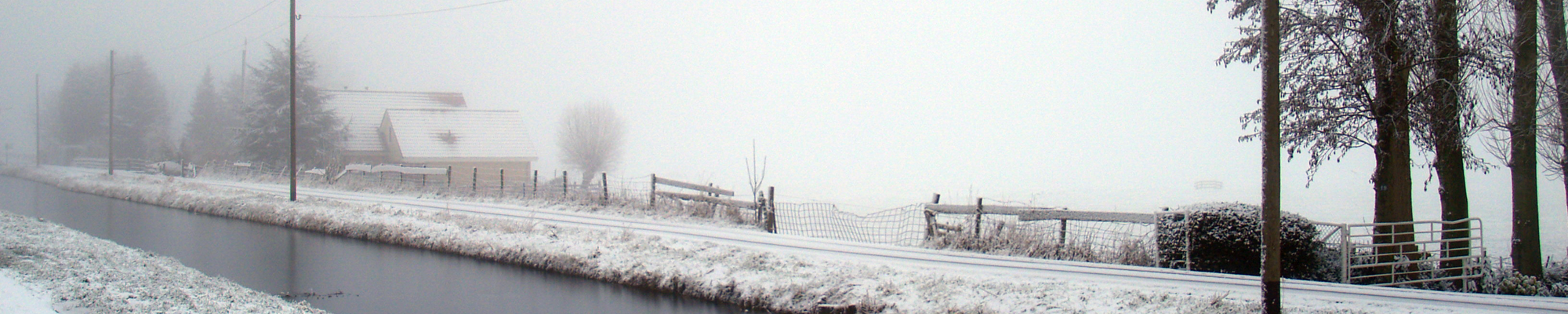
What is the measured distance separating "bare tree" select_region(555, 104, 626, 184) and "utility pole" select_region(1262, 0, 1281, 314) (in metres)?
44.3

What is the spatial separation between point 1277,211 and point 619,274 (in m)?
7.03

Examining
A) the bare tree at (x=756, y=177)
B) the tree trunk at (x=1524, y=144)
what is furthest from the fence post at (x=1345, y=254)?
the bare tree at (x=756, y=177)

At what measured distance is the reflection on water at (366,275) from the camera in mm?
8836

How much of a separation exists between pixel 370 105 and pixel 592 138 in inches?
477

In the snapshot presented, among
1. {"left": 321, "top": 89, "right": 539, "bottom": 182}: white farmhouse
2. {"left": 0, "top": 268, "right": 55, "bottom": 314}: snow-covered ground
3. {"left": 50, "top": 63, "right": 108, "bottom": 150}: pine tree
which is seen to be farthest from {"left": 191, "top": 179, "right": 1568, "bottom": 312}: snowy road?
{"left": 50, "top": 63, "right": 108, "bottom": 150}: pine tree

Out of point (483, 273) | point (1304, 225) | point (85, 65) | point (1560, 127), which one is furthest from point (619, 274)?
point (85, 65)

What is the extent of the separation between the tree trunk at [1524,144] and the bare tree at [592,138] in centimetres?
4257

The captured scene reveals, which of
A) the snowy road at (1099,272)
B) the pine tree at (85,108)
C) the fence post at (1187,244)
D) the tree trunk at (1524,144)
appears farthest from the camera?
the pine tree at (85,108)

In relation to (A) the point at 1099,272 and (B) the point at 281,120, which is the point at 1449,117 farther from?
(B) the point at 281,120

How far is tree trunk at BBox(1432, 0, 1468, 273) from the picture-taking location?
11.8m

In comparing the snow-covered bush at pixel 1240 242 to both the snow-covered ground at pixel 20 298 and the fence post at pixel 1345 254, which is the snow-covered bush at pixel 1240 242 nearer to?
the fence post at pixel 1345 254

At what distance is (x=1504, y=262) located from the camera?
13.6 meters

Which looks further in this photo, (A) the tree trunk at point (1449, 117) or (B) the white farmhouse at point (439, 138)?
(B) the white farmhouse at point (439, 138)

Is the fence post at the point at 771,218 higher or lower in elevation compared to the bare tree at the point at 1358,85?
lower
